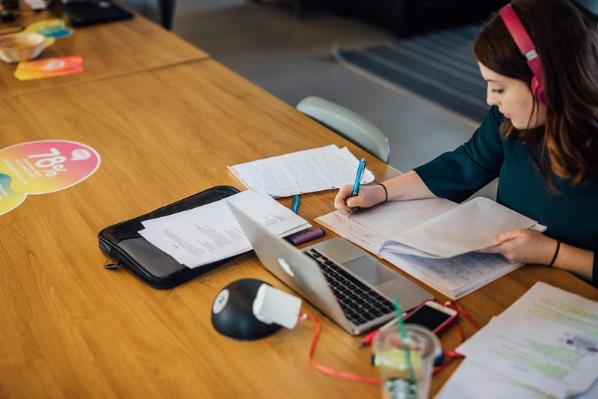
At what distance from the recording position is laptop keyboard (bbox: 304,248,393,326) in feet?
4.16

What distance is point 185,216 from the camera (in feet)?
5.14

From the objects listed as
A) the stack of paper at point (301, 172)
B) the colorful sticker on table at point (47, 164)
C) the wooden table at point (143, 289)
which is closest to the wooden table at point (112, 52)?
the wooden table at point (143, 289)

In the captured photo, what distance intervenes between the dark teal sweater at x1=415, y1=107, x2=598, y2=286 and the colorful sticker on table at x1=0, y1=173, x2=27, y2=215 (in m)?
0.93

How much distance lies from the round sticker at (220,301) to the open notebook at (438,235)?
342 millimetres

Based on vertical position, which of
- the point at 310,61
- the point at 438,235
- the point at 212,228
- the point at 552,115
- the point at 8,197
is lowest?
the point at 310,61

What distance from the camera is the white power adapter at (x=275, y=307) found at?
121cm

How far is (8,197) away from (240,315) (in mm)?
780

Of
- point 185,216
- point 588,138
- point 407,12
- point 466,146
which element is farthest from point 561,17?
point 407,12

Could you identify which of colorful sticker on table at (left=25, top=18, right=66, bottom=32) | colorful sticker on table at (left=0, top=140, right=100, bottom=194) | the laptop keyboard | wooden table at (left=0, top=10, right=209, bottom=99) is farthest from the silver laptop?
colorful sticker on table at (left=25, top=18, right=66, bottom=32)

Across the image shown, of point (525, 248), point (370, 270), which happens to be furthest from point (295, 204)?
point (525, 248)

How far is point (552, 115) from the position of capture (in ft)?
4.52

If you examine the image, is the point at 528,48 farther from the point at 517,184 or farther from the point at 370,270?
the point at 370,270

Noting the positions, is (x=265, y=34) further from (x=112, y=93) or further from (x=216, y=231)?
(x=216, y=231)

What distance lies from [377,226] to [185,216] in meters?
0.41
